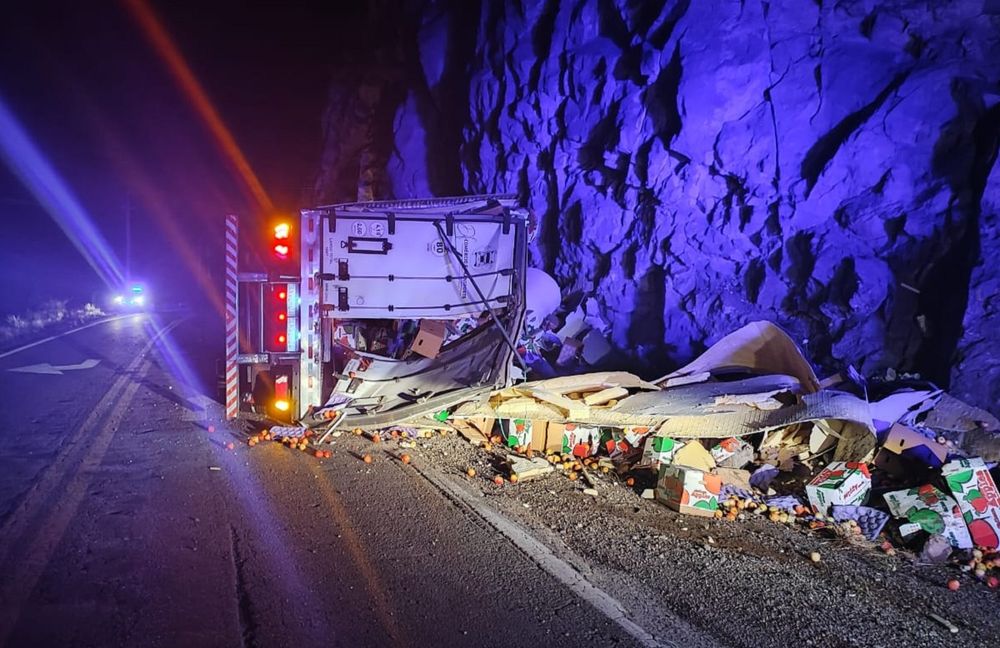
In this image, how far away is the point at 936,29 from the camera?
689 centimetres

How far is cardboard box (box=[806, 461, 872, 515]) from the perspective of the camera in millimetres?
4789

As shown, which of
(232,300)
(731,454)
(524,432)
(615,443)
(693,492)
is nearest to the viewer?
(693,492)

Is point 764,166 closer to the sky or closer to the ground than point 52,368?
closer to the sky

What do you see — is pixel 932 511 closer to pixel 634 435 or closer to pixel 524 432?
pixel 634 435

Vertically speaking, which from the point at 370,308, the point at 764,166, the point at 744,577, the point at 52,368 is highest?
the point at 764,166

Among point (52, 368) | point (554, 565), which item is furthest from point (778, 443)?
point (52, 368)

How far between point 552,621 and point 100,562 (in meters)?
2.99

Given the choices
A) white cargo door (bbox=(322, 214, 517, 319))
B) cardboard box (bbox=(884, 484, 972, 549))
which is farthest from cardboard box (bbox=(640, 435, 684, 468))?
white cargo door (bbox=(322, 214, 517, 319))

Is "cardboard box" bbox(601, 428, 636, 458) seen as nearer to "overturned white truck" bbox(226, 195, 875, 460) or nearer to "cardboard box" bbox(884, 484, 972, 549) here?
"overturned white truck" bbox(226, 195, 875, 460)

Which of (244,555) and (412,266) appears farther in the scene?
(412,266)

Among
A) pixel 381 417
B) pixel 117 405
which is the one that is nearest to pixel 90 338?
pixel 117 405

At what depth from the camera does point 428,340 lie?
25.3 feet

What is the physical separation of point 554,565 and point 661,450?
208 centimetres

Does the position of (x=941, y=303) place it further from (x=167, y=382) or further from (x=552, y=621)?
(x=167, y=382)
